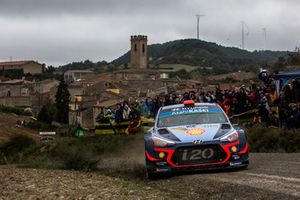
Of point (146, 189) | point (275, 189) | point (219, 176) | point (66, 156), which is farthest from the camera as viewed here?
point (66, 156)

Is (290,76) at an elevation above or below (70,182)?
above

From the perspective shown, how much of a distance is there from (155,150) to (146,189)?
64.1 inches

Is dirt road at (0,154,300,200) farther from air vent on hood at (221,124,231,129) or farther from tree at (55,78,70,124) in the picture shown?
tree at (55,78,70,124)

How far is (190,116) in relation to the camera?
1427 cm

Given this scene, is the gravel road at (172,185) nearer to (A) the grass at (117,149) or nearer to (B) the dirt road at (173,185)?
(B) the dirt road at (173,185)

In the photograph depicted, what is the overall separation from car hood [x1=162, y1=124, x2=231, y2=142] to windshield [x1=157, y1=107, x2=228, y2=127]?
0.52 meters

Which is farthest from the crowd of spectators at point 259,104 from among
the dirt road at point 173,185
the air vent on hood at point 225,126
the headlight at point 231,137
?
the headlight at point 231,137

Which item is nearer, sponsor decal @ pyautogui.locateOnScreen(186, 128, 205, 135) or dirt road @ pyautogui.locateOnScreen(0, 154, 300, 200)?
dirt road @ pyautogui.locateOnScreen(0, 154, 300, 200)

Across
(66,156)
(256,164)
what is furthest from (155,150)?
(66,156)

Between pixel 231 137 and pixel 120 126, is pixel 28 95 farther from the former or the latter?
pixel 231 137

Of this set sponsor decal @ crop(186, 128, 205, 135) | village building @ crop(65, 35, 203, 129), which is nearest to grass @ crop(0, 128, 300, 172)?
sponsor decal @ crop(186, 128, 205, 135)

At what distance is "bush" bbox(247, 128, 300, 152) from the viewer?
18.9 meters

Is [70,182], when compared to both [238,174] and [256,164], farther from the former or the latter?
[256,164]

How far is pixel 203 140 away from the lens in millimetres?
12547
